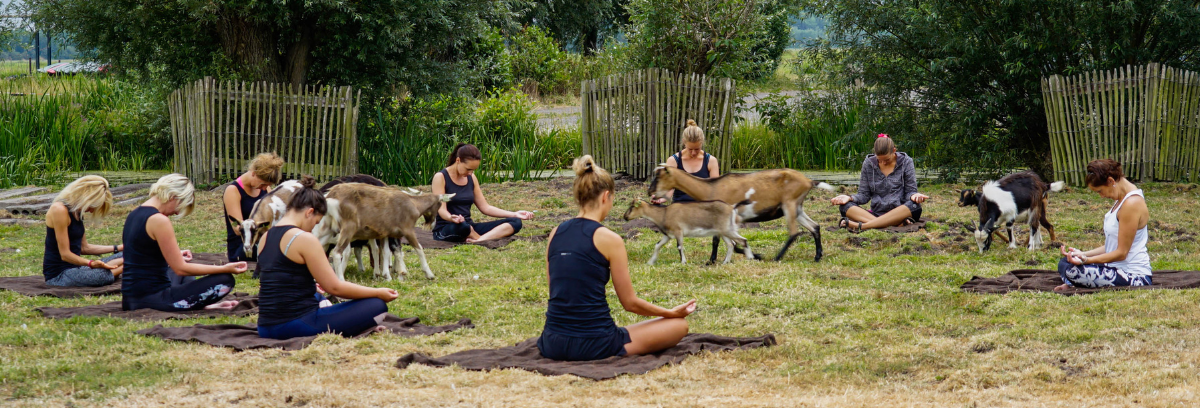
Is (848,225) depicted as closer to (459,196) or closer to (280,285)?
(459,196)

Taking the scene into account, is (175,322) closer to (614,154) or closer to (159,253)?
(159,253)

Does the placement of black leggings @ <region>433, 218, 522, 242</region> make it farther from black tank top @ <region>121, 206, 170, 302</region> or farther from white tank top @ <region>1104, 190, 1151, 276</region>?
white tank top @ <region>1104, 190, 1151, 276</region>

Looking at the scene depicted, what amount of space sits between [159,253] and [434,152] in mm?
11658

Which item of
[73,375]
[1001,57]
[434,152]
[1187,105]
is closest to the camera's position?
[73,375]

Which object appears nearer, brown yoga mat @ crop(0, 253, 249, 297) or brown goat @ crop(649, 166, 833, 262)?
brown yoga mat @ crop(0, 253, 249, 297)

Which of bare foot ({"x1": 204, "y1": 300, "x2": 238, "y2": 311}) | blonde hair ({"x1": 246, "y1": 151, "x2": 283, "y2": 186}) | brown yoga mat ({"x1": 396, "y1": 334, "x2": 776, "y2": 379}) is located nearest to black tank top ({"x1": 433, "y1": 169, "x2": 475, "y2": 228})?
blonde hair ({"x1": 246, "y1": 151, "x2": 283, "y2": 186})

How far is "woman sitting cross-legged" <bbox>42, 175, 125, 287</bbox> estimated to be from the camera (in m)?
8.09

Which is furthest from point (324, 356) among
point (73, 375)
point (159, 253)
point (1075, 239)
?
point (1075, 239)

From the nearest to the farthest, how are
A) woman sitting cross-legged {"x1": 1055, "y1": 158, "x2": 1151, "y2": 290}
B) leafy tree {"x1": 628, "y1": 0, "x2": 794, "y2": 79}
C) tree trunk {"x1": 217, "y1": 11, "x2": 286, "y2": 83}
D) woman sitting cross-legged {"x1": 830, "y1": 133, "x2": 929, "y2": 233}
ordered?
woman sitting cross-legged {"x1": 1055, "y1": 158, "x2": 1151, "y2": 290} < woman sitting cross-legged {"x1": 830, "y1": 133, "x2": 929, "y2": 233} < tree trunk {"x1": 217, "y1": 11, "x2": 286, "y2": 83} < leafy tree {"x1": 628, "y1": 0, "x2": 794, "y2": 79}

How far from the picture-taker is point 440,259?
10391 millimetres

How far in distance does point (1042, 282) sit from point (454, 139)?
14.3 m

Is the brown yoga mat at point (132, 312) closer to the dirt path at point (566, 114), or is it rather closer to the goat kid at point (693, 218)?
the goat kid at point (693, 218)

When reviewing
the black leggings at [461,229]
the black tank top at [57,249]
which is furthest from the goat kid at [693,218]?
the black tank top at [57,249]

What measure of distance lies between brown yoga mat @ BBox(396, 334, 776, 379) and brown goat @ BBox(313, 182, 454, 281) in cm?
282
